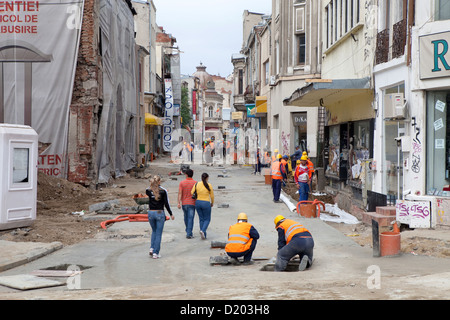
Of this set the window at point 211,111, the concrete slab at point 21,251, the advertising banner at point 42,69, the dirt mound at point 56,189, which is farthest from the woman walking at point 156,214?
the window at point 211,111

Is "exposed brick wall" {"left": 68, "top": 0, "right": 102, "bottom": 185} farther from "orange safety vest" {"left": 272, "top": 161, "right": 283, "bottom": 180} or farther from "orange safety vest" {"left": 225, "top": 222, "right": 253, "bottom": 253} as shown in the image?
"orange safety vest" {"left": 225, "top": 222, "right": 253, "bottom": 253}

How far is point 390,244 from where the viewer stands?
997 cm

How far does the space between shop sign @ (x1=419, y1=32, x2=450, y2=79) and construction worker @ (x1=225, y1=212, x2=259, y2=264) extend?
535 centimetres

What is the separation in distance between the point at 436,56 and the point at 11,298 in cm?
954

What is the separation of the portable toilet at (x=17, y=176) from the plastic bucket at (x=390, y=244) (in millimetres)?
8291

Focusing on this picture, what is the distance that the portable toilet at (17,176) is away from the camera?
12680 millimetres

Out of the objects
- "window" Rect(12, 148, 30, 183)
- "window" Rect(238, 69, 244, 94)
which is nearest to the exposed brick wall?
"window" Rect(12, 148, 30, 183)

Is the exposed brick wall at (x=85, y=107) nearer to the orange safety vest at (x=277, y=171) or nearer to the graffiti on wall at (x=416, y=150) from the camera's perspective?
the orange safety vest at (x=277, y=171)

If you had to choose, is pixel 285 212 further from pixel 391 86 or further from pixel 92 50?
pixel 92 50

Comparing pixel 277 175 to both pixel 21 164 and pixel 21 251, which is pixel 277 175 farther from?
pixel 21 251

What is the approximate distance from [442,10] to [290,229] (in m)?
6.08

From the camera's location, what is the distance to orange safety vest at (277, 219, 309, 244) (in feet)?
30.9

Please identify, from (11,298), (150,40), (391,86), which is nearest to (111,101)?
(391,86)

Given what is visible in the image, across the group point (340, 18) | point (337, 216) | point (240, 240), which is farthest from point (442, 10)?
point (340, 18)
